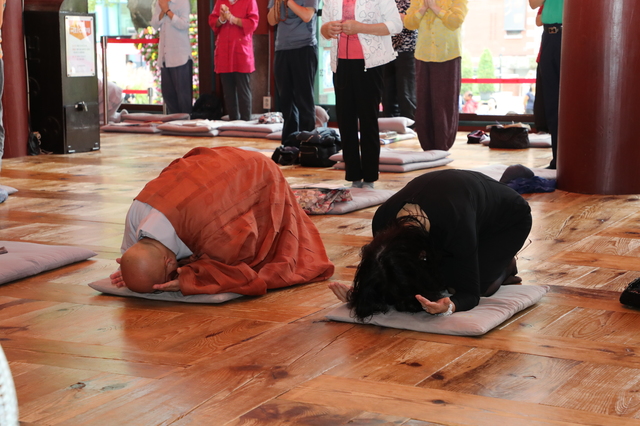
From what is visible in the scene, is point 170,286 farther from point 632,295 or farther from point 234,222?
point 632,295

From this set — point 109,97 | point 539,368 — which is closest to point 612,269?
point 539,368

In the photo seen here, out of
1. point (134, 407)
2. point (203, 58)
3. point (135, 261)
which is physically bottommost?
point (134, 407)

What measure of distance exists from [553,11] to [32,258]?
381cm

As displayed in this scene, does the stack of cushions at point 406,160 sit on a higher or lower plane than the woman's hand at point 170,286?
higher

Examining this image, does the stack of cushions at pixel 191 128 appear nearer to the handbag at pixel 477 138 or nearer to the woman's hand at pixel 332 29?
the handbag at pixel 477 138

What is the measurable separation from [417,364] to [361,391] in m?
0.23

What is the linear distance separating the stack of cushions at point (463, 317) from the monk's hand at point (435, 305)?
0.05 m

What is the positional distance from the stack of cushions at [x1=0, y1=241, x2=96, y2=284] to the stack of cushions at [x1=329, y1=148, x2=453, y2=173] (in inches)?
114

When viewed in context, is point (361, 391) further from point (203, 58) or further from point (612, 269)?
point (203, 58)

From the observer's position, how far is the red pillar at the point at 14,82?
6434 millimetres

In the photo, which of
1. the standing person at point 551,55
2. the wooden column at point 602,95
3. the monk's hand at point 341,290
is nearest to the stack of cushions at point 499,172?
the standing person at point 551,55

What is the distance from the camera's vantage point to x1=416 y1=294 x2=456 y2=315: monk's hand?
218 centimetres

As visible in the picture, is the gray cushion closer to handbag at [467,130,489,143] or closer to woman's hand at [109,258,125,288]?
handbag at [467,130,489,143]

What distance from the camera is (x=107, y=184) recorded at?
17.0 ft
